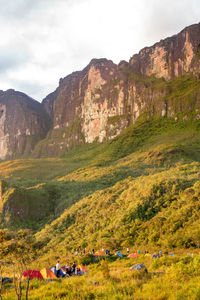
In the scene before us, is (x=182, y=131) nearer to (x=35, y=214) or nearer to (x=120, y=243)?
(x=35, y=214)

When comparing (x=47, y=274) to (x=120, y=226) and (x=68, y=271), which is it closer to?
(x=68, y=271)

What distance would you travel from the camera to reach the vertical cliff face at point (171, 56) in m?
122

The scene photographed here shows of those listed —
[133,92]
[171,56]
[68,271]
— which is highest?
[171,56]

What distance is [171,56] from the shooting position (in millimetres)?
132375

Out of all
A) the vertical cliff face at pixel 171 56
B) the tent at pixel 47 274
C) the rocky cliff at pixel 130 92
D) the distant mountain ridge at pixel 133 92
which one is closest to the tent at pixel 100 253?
the tent at pixel 47 274

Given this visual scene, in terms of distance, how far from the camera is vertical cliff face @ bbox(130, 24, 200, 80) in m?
122

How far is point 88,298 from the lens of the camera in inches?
375

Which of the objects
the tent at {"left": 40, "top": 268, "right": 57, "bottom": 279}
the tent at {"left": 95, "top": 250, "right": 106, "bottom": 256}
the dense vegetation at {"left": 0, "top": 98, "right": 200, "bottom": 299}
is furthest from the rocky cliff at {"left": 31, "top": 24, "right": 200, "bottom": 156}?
the tent at {"left": 40, "top": 268, "right": 57, "bottom": 279}

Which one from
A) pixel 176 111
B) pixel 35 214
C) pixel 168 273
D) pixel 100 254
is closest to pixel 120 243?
pixel 100 254

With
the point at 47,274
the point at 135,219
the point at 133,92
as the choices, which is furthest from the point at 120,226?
the point at 133,92

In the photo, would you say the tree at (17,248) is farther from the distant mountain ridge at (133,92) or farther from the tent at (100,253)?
the distant mountain ridge at (133,92)

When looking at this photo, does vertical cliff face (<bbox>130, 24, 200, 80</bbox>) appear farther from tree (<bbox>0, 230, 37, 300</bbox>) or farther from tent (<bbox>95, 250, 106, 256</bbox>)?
tree (<bbox>0, 230, 37, 300</bbox>)

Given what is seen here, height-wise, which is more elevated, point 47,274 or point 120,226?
point 120,226

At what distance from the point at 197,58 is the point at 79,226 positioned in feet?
368
